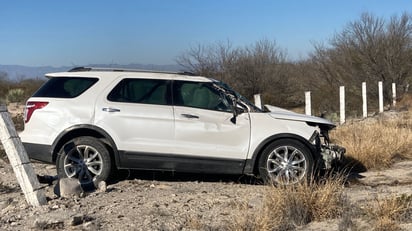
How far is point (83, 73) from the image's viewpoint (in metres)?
7.88

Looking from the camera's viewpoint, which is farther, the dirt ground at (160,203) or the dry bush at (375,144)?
the dry bush at (375,144)

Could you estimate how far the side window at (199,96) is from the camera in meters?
7.74

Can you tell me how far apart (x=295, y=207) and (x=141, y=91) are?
3.13 m

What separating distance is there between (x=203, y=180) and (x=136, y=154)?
50.6 inches

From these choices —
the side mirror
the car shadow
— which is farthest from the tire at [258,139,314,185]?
the side mirror

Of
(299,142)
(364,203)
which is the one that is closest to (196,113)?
(299,142)

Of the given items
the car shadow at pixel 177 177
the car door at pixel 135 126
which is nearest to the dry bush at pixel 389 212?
the car shadow at pixel 177 177

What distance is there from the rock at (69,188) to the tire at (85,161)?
481mm

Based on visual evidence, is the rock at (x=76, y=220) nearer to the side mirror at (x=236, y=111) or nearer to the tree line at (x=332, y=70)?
the side mirror at (x=236, y=111)

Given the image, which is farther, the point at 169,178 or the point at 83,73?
the point at 169,178

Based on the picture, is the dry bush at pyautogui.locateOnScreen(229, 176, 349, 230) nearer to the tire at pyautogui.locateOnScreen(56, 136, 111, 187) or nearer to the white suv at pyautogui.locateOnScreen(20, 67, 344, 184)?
the white suv at pyautogui.locateOnScreen(20, 67, 344, 184)

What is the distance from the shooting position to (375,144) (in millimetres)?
10180

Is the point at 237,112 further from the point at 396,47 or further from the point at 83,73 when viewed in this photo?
the point at 396,47

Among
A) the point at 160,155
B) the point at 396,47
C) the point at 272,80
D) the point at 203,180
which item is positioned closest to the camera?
the point at 160,155
